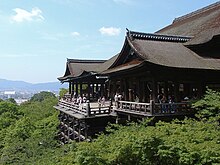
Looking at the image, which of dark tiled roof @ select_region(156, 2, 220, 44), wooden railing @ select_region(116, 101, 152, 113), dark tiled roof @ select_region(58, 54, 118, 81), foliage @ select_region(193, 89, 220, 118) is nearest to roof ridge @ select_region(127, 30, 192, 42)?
dark tiled roof @ select_region(156, 2, 220, 44)

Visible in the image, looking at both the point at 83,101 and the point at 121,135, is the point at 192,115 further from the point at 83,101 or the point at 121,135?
the point at 83,101

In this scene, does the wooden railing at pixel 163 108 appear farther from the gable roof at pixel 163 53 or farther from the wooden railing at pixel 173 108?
the gable roof at pixel 163 53

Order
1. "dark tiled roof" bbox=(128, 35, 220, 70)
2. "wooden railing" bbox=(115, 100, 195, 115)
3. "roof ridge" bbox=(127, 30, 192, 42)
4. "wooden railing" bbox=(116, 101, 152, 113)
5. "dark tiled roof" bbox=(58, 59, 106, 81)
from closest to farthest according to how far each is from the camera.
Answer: "wooden railing" bbox=(115, 100, 195, 115)
"wooden railing" bbox=(116, 101, 152, 113)
"dark tiled roof" bbox=(128, 35, 220, 70)
"roof ridge" bbox=(127, 30, 192, 42)
"dark tiled roof" bbox=(58, 59, 106, 81)

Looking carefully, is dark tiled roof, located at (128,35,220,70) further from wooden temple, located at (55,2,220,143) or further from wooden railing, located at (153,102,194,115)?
wooden railing, located at (153,102,194,115)

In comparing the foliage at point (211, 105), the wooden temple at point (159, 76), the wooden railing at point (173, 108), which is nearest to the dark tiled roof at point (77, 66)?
the wooden temple at point (159, 76)

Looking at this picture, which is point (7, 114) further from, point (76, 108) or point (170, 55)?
point (170, 55)

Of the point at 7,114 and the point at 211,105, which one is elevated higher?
the point at 211,105

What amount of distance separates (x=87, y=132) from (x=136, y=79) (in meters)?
5.28

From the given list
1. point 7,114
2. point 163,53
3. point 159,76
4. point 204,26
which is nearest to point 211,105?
point 159,76

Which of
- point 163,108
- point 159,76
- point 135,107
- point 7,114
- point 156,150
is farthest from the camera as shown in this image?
point 7,114

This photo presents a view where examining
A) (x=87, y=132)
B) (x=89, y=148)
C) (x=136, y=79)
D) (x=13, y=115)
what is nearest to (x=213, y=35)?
(x=136, y=79)

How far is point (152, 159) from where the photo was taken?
8.71 metres

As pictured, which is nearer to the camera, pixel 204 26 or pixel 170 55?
pixel 170 55

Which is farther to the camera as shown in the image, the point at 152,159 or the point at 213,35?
the point at 213,35
